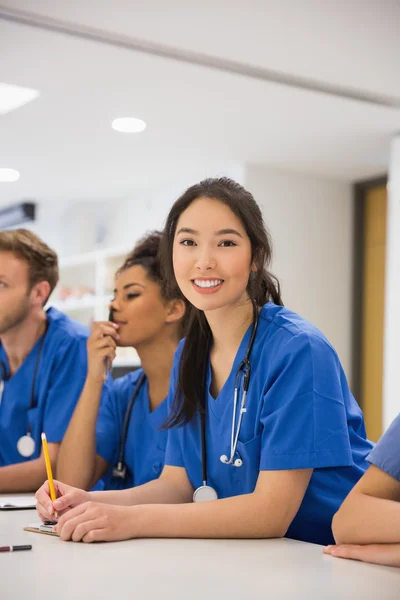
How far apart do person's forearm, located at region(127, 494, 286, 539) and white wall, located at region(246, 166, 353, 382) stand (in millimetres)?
4081

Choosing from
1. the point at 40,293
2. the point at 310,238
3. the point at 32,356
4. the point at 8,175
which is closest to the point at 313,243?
the point at 310,238

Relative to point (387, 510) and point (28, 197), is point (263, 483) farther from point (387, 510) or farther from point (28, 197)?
point (28, 197)

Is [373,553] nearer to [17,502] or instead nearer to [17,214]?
[17,502]

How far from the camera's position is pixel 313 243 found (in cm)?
571

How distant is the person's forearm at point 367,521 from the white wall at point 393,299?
351cm

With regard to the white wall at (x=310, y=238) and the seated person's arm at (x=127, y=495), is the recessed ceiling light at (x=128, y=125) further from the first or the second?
the seated person's arm at (x=127, y=495)

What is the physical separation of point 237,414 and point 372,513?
39 centimetres

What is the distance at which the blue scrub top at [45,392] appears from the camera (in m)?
2.38

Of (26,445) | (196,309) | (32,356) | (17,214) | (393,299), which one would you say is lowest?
(26,445)

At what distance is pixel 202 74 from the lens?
3764mm

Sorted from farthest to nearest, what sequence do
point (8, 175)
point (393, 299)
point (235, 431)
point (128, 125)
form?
point (8, 175)
point (393, 299)
point (128, 125)
point (235, 431)

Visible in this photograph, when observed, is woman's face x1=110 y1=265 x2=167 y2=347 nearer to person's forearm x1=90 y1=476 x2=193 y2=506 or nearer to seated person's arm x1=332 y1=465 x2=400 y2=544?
person's forearm x1=90 y1=476 x2=193 y2=506

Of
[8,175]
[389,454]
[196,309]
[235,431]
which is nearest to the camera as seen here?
[389,454]

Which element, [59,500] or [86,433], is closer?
[59,500]
